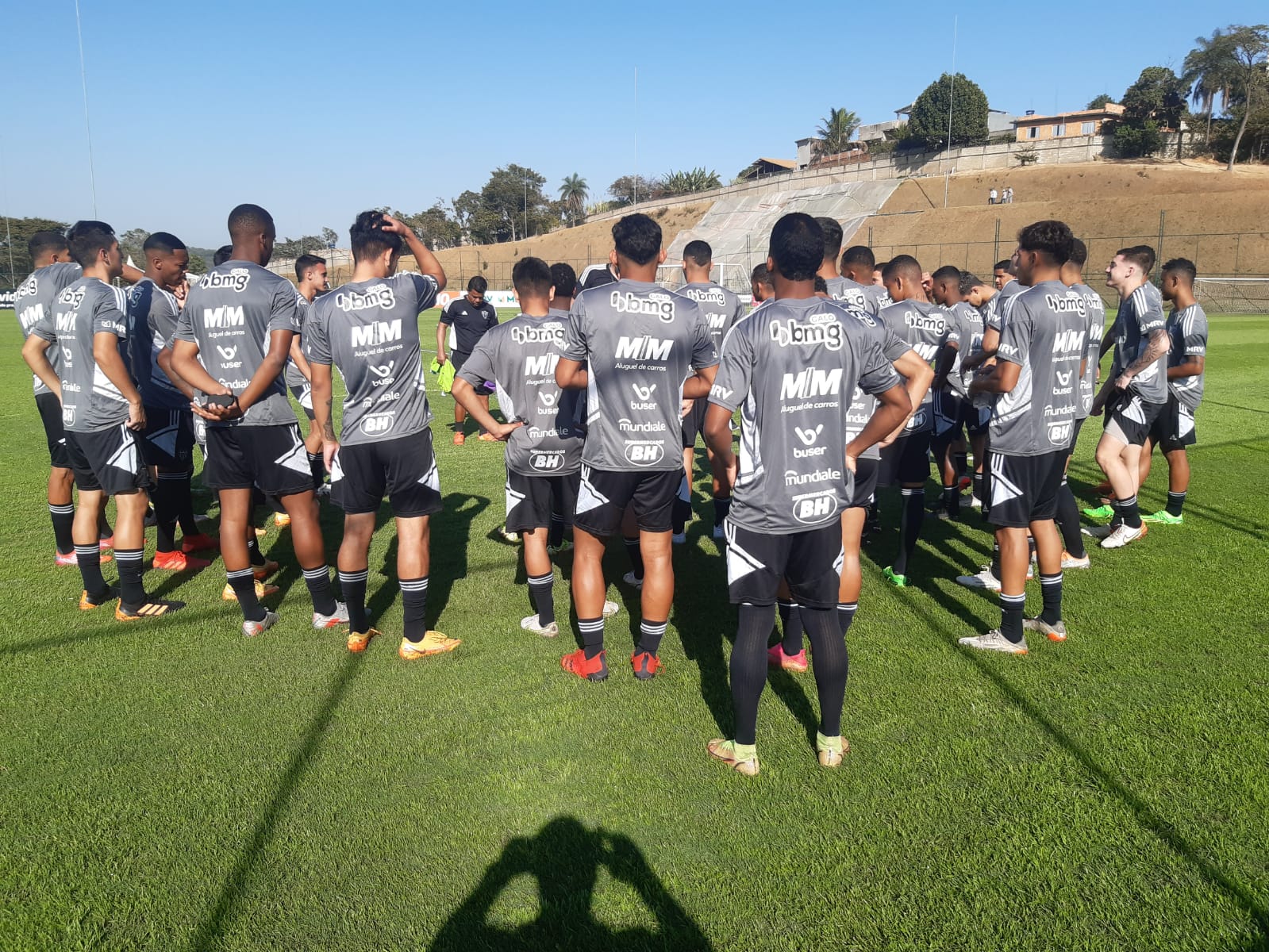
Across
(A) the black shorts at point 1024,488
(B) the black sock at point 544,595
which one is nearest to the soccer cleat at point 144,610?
(B) the black sock at point 544,595

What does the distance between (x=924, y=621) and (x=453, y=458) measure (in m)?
6.35

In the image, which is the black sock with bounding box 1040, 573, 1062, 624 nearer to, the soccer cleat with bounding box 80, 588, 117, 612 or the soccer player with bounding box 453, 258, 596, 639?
the soccer player with bounding box 453, 258, 596, 639

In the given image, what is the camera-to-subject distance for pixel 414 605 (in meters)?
4.47

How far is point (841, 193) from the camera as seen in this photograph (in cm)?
6700

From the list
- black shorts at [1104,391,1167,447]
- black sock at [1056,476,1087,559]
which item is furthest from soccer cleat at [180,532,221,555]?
black shorts at [1104,391,1167,447]

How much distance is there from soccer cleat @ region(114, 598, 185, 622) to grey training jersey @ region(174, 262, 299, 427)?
1454mm

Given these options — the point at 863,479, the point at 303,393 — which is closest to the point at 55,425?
the point at 303,393

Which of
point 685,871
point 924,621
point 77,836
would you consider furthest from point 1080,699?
point 77,836

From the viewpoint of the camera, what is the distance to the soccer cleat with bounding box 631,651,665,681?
13.8 ft

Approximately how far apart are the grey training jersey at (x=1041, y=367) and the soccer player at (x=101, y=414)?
5.34 metres

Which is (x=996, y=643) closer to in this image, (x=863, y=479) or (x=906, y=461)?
(x=863, y=479)

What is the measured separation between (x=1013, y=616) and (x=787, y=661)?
135cm

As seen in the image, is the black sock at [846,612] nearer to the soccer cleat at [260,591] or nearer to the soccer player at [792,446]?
the soccer player at [792,446]

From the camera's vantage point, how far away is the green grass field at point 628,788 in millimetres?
2578
